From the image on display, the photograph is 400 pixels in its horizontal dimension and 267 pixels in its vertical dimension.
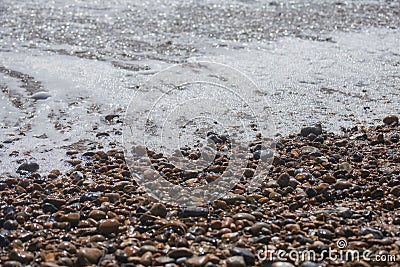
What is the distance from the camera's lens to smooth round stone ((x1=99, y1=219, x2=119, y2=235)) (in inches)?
119

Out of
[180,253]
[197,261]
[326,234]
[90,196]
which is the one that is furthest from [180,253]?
[90,196]

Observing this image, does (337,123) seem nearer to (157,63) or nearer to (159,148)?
(159,148)

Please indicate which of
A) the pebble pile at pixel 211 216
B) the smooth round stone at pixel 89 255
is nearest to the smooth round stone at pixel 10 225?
the pebble pile at pixel 211 216

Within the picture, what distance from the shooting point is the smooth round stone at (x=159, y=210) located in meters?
3.21

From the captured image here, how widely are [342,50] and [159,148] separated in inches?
136

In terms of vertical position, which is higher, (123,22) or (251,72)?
Result: (123,22)

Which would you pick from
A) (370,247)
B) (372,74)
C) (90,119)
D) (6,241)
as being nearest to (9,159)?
(90,119)

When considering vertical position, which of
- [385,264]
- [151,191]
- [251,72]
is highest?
[251,72]

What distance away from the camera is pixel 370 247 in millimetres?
2824

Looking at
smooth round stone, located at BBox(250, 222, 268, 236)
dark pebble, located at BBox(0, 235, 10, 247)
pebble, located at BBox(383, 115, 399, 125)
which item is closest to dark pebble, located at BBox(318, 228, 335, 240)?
smooth round stone, located at BBox(250, 222, 268, 236)

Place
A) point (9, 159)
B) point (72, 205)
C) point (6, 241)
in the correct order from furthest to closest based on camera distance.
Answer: point (9, 159), point (72, 205), point (6, 241)

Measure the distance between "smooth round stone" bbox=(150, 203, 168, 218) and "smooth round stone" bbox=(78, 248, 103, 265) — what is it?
500 millimetres

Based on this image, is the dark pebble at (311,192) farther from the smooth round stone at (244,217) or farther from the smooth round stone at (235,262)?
the smooth round stone at (235,262)

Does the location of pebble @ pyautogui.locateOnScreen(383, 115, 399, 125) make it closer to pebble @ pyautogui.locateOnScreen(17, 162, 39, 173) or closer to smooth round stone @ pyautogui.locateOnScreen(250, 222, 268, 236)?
smooth round stone @ pyautogui.locateOnScreen(250, 222, 268, 236)
